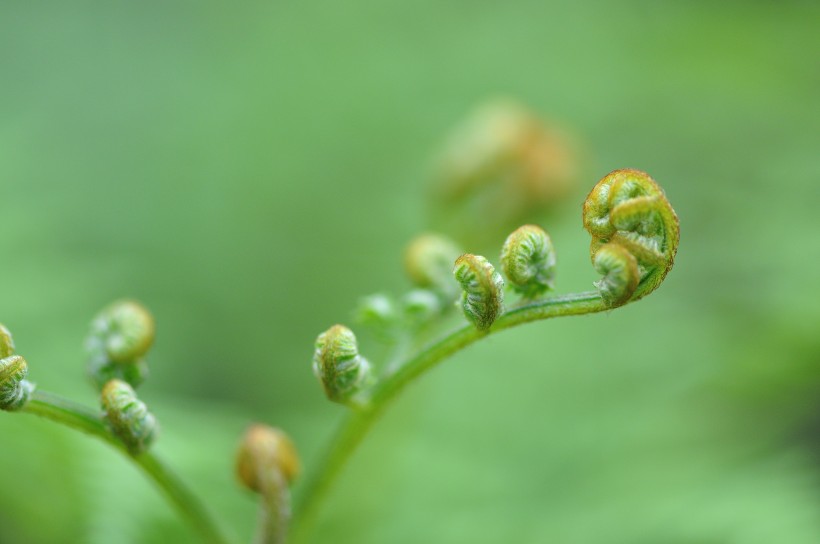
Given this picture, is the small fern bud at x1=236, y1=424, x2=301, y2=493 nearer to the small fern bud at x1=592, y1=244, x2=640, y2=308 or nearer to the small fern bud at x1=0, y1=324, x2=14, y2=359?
the small fern bud at x1=0, y1=324, x2=14, y2=359

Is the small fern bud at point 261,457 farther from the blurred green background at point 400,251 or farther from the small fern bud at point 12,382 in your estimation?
the blurred green background at point 400,251

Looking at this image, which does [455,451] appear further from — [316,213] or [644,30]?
[644,30]

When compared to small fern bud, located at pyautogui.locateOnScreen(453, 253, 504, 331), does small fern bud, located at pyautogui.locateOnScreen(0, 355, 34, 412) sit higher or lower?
lower

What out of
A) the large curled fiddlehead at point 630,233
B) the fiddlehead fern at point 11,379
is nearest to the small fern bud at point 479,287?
the large curled fiddlehead at point 630,233

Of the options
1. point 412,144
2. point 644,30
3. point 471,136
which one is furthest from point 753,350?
point 644,30

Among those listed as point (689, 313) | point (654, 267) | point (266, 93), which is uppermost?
point (266, 93)

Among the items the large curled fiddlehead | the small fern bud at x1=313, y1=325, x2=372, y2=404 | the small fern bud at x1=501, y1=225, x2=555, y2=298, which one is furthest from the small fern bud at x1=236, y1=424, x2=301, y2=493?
the large curled fiddlehead
